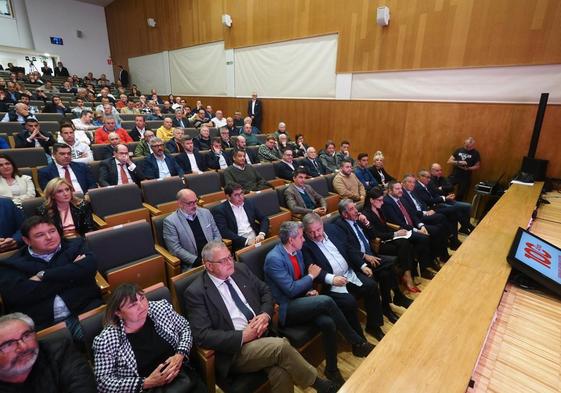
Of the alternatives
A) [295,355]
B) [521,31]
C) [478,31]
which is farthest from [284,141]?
[295,355]

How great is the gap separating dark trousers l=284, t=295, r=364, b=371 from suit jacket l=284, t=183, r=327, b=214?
4.71 ft

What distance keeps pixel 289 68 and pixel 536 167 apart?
4.87 meters

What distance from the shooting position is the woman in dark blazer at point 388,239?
259 cm

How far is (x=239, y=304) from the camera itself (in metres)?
1.68

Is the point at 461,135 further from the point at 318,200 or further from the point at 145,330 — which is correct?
the point at 145,330

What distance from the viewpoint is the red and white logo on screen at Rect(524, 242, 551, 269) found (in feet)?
5.71

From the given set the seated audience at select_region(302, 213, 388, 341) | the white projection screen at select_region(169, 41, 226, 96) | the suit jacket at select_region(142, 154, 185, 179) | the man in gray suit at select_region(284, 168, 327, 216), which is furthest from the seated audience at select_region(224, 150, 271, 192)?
the white projection screen at select_region(169, 41, 226, 96)

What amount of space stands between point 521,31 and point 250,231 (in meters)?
4.47

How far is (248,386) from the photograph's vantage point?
1450mm

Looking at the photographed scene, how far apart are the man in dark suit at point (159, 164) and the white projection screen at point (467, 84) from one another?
3734mm

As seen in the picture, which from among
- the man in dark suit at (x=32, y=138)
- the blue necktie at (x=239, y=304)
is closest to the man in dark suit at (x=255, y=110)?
the man in dark suit at (x=32, y=138)

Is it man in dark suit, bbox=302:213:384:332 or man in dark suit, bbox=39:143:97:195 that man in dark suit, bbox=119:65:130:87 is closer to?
man in dark suit, bbox=39:143:97:195

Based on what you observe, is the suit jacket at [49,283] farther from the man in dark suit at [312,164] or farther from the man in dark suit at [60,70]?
the man in dark suit at [60,70]

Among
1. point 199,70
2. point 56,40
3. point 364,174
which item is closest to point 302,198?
point 364,174
